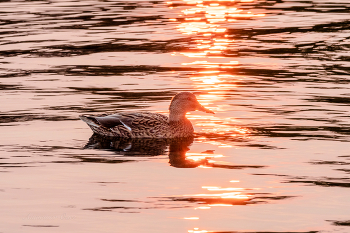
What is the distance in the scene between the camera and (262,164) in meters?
12.3

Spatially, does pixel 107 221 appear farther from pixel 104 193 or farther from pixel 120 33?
pixel 120 33

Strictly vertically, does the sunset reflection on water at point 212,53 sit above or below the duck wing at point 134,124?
above

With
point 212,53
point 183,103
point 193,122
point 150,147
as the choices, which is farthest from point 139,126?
point 212,53

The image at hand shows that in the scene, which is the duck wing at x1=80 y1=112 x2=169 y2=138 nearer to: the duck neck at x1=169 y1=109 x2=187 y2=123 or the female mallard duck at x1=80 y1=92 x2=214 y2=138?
the female mallard duck at x1=80 y1=92 x2=214 y2=138

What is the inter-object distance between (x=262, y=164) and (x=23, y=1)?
105 ft

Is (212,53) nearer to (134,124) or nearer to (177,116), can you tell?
(177,116)

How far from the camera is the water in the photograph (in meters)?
9.92

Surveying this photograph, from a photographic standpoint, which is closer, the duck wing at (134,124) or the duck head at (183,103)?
the duck wing at (134,124)

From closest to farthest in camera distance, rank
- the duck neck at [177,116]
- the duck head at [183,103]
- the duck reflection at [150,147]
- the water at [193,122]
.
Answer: the water at [193,122], the duck reflection at [150,147], the duck neck at [177,116], the duck head at [183,103]

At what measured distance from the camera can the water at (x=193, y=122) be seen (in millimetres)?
9922

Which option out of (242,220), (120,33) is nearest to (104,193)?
(242,220)

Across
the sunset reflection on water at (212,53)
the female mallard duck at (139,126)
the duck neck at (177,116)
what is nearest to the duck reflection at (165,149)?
the female mallard duck at (139,126)

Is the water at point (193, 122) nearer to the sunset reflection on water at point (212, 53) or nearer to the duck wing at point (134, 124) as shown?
the sunset reflection on water at point (212, 53)

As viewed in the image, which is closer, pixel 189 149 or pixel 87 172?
pixel 87 172
